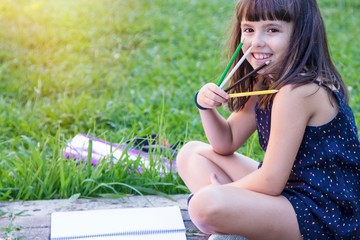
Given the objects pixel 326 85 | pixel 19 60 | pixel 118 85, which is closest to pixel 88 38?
pixel 19 60

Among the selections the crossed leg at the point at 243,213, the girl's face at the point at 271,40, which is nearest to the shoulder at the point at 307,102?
the girl's face at the point at 271,40

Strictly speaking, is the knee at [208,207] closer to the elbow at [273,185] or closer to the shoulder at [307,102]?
the elbow at [273,185]

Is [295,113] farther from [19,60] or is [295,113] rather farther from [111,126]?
[19,60]

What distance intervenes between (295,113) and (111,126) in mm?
1774

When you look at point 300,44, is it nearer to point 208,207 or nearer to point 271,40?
point 271,40

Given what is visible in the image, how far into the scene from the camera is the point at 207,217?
2279mm

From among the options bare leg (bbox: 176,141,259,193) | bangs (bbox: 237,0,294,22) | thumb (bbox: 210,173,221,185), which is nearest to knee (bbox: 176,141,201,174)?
bare leg (bbox: 176,141,259,193)

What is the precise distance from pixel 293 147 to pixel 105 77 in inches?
101

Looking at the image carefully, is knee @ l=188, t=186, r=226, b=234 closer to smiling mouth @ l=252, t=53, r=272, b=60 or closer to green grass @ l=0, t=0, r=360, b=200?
smiling mouth @ l=252, t=53, r=272, b=60

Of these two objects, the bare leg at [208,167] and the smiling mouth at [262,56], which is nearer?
the smiling mouth at [262,56]

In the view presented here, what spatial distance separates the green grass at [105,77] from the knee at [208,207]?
641 millimetres

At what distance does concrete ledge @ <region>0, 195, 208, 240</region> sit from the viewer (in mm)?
2585

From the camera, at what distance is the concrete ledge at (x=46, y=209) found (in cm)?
258

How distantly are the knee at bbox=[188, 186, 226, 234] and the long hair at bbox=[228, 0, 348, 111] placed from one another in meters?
0.35
